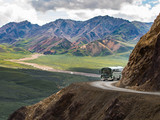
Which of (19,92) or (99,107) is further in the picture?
(19,92)

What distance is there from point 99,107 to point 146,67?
13.3 metres

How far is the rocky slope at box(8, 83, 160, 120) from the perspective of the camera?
25391mm

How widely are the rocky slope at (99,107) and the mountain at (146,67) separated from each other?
764 centimetres

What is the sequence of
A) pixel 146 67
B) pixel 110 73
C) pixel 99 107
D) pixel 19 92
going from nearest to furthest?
1. pixel 99 107
2. pixel 146 67
3. pixel 110 73
4. pixel 19 92

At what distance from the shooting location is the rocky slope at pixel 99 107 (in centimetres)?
2539

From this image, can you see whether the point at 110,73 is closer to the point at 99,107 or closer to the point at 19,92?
the point at 99,107

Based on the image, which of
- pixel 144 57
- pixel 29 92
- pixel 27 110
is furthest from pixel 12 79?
pixel 144 57

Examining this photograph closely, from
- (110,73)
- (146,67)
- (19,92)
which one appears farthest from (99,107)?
(19,92)

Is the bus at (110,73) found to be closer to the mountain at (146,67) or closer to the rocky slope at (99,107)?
the mountain at (146,67)

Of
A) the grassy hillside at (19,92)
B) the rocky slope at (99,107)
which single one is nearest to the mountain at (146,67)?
the rocky slope at (99,107)

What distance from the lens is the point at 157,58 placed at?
39.2m

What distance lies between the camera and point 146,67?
41.6 m

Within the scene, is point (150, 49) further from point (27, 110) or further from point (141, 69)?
point (27, 110)

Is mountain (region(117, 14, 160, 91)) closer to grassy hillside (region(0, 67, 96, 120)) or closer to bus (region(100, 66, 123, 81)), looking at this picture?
bus (region(100, 66, 123, 81))
